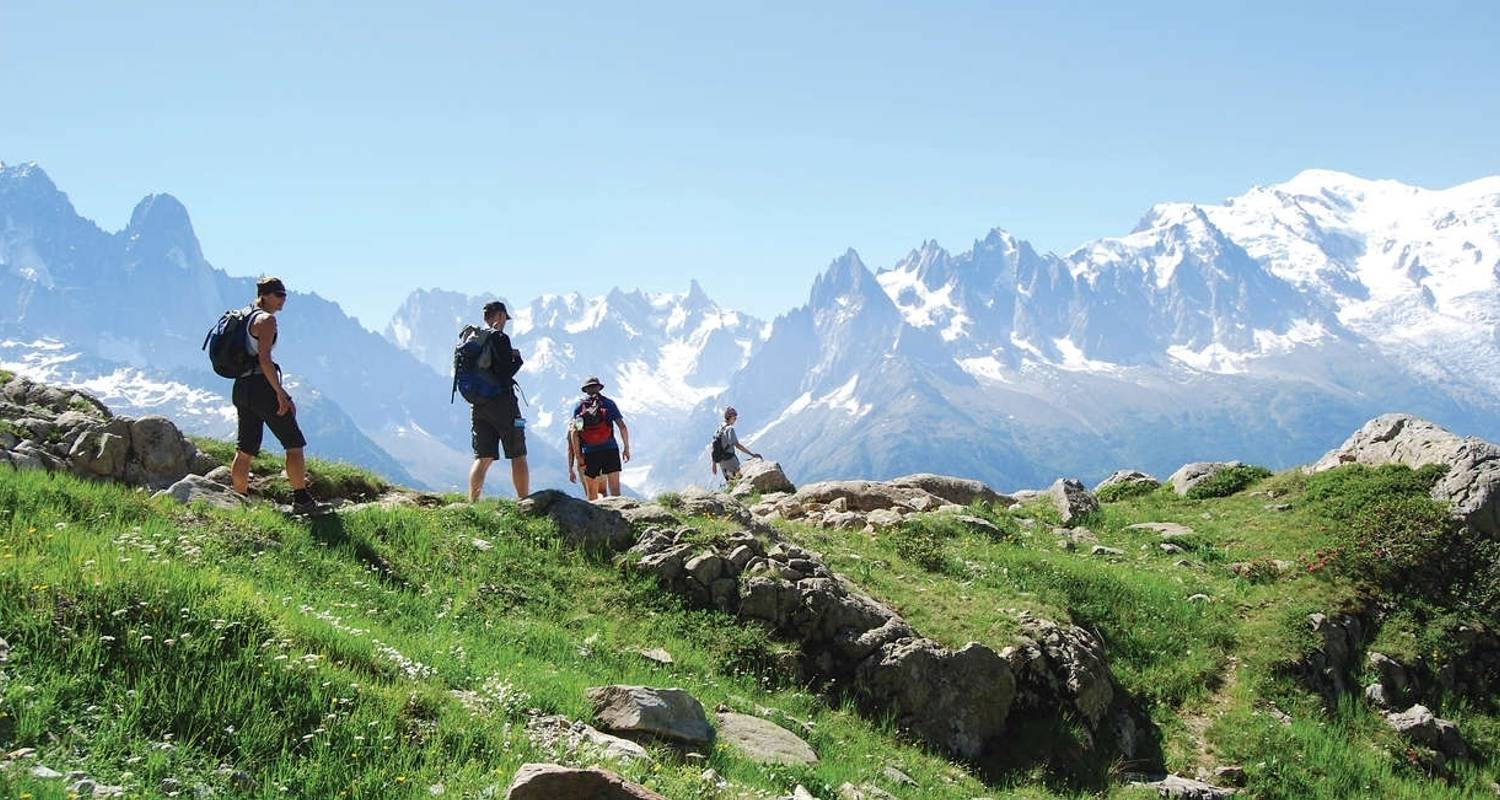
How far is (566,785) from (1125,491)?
3021 cm

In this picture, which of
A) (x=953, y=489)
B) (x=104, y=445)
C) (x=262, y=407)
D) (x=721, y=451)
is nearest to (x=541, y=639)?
(x=262, y=407)

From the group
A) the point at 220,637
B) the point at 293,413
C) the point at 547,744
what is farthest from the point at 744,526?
the point at 220,637

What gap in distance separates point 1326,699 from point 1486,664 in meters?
4.74

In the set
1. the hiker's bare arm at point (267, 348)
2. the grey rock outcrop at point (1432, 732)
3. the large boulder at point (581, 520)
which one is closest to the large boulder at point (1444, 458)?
the grey rock outcrop at point (1432, 732)

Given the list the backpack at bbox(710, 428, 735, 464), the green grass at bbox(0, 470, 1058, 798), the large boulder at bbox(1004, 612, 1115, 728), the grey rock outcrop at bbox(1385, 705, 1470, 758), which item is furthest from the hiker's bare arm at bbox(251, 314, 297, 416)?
the backpack at bbox(710, 428, 735, 464)

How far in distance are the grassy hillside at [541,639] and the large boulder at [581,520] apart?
38 centimetres

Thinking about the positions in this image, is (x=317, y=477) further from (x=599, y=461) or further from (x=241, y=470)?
(x=599, y=461)

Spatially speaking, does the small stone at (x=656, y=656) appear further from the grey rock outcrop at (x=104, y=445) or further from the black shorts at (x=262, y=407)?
the grey rock outcrop at (x=104, y=445)

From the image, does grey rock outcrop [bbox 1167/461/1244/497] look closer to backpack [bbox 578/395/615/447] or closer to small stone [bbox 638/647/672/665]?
backpack [bbox 578/395/615/447]

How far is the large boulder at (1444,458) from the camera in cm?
2311

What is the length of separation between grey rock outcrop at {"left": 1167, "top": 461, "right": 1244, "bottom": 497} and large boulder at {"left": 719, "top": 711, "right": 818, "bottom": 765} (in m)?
24.6

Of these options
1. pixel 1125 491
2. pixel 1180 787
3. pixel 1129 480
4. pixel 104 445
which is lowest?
pixel 1180 787

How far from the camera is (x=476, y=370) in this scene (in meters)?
19.8

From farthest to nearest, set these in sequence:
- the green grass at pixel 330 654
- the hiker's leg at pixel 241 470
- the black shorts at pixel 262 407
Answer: the hiker's leg at pixel 241 470 → the black shorts at pixel 262 407 → the green grass at pixel 330 654
